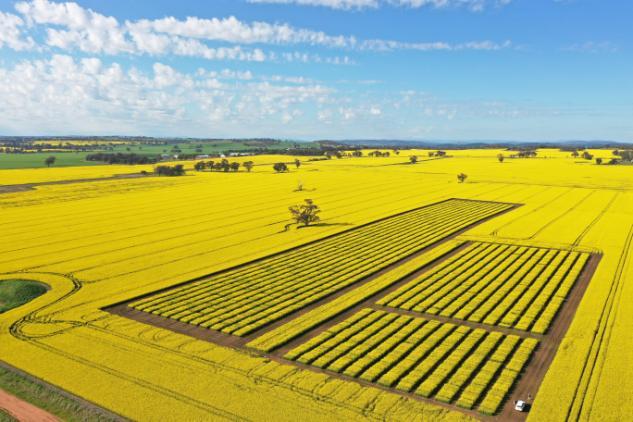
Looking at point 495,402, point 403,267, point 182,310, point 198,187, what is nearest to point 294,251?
point 403,267

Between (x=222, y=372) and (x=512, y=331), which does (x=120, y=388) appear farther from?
(x=512, y=331)

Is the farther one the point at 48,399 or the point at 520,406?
the point at 48,399

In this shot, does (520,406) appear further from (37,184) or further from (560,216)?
(37,184)

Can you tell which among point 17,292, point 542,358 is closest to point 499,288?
point 542,358

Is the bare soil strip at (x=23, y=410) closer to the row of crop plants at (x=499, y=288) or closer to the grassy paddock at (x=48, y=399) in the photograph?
the grassy paddock at (x=48, y=399)

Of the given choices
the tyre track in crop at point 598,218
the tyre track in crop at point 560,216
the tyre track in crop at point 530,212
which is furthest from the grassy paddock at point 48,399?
the tyre track in crop at point 598,218

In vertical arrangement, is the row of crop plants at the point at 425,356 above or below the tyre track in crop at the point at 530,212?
below

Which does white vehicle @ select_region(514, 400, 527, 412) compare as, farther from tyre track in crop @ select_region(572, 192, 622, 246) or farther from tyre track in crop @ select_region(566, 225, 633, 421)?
tyre track in crop @ select_region(572, 192, 622, 246)
